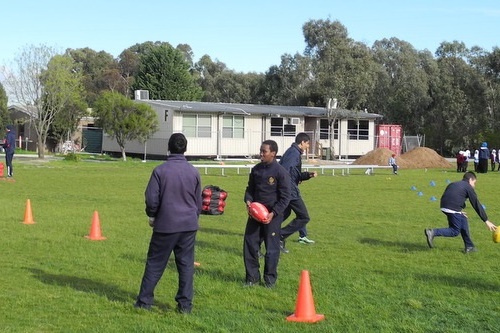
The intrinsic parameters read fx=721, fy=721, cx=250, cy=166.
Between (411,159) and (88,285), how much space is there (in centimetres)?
3917

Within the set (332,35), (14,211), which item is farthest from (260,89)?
(14,211)

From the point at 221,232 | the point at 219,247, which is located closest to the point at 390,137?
the point at 221,232

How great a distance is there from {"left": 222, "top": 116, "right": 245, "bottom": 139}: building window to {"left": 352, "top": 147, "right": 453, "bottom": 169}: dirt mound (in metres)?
9.04

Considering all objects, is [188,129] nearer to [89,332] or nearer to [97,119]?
[97,119]

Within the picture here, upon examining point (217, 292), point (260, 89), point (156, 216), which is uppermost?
point (260, 89)

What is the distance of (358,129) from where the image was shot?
57.0 meters

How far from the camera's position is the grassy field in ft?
23.7

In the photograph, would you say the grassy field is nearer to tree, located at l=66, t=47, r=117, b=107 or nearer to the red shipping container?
the red shipping container

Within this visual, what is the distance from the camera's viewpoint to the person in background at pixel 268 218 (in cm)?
894

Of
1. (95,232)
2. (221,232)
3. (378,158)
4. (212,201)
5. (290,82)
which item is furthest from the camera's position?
(290,82)

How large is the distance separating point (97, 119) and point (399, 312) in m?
40.2

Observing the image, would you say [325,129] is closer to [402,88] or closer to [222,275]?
[402,88]

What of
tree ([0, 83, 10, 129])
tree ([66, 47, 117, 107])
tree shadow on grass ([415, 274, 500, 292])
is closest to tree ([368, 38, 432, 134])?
tree ([66, 47, 117, 107])

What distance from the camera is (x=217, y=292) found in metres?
8.59
